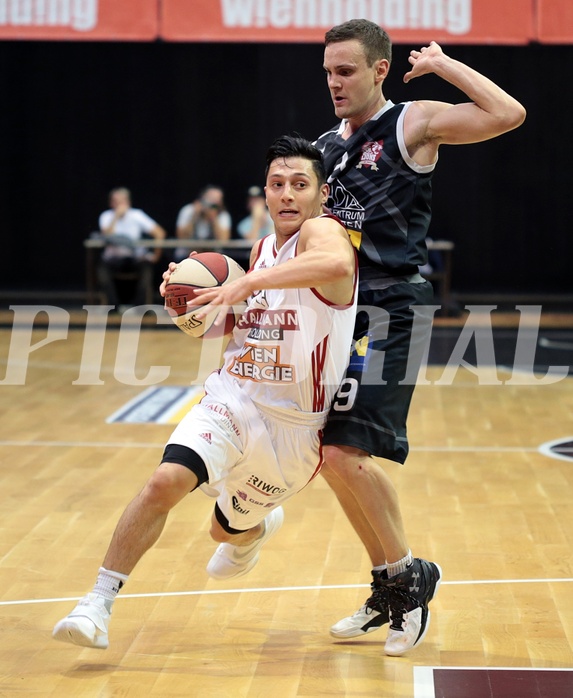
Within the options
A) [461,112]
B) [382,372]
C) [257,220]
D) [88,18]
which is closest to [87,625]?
[382,372]

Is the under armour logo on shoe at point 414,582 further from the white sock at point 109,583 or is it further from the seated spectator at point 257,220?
the seated spectator at point 257,220

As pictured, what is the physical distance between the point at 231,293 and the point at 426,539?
2367mm

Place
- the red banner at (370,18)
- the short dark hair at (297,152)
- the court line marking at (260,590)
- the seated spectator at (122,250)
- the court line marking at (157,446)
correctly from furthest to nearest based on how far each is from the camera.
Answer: the seated spectator at (122,250) → the red banner at (370,18) → the court line marking at (157,446) → the court line marking at (260,590) → the short dark hair at (297,152)

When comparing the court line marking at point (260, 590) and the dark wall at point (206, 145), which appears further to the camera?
the dark wall at point (206, 145)

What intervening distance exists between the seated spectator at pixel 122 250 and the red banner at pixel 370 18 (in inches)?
168

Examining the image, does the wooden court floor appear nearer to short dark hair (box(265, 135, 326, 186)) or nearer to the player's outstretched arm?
short dark hair (box(265, 135, 326, 186))

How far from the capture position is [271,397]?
12.6 ft

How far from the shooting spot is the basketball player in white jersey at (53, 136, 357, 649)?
3623mm

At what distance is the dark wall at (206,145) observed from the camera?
17.3 metres

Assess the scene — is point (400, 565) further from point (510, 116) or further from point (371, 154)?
point (510, 116)

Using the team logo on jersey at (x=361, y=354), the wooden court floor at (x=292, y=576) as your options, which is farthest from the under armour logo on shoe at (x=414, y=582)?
the team logo on jersey at (x=361, y=354)

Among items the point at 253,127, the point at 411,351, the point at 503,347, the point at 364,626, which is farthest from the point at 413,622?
the point at 253,127

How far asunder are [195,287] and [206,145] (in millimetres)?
14177

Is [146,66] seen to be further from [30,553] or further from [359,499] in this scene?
[359,499]
